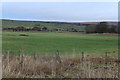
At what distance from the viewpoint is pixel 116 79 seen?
7.45 meters

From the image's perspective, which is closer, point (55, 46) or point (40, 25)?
point (55, 46)

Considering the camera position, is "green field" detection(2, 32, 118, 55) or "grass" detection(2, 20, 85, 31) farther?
"grass" detection(2, 20, 85, 31)

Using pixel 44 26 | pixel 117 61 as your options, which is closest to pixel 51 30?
pixel 44 26

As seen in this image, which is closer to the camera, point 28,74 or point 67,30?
point 28,74

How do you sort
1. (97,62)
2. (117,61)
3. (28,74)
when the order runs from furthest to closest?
1. (117,61)
2. (97,62)
3. (28,74)

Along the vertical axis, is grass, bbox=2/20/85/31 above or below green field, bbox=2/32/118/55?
above

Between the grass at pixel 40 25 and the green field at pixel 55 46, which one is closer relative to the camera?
the green field at pixel 55 46

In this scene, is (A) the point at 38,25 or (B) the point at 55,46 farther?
(A) the point at 38,25

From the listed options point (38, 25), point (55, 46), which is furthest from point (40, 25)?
point (55, 46)

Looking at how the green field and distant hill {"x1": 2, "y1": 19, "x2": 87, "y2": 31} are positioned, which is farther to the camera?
distant hill {"x1": 2, "y1": 19, "x2": 87, "y2": 31}

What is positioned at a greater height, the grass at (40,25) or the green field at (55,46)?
the grass at (40,25)

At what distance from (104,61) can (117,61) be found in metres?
1.04

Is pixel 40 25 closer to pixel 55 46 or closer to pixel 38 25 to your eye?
pixel 38 25

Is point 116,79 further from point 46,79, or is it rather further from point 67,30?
point 67,30
